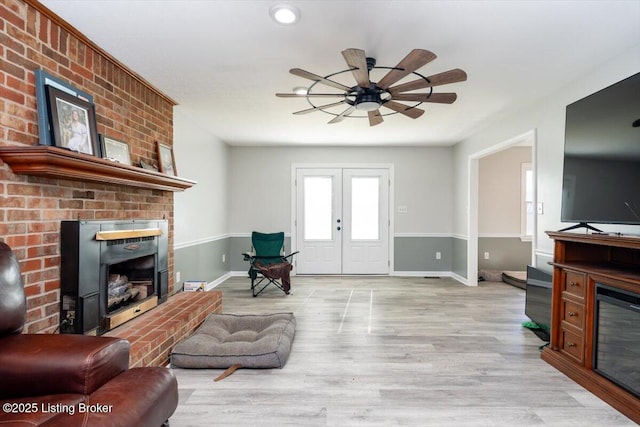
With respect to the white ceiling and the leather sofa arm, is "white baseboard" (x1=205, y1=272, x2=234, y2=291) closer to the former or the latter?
the white ceiling

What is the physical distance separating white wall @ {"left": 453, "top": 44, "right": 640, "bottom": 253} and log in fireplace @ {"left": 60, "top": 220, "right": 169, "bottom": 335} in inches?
145

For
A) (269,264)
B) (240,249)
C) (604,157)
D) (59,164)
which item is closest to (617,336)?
(604,157)

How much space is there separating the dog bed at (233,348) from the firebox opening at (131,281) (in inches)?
23.1

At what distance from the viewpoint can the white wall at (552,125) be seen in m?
2.57

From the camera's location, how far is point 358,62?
6.68ft

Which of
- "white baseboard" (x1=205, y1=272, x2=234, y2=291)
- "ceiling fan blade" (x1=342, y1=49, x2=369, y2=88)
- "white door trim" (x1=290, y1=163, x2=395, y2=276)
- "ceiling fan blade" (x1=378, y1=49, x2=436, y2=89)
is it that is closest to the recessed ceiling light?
"ceiling fan blade" (x1=342, y1=49, x2=369, y2=88)

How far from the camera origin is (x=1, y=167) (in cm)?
175

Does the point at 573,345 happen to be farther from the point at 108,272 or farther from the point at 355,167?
the point at 355,167

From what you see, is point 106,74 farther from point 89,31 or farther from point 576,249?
point 576,249

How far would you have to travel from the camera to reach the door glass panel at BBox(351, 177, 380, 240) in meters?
6.10

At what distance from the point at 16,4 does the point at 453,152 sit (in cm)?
578

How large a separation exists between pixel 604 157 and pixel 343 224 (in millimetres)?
4172

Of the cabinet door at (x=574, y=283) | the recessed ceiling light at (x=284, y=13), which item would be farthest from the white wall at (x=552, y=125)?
the recessed ceiling light at (x=284, y=13)

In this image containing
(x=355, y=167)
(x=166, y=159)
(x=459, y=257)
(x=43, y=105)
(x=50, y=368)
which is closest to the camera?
(x=50, y=368)
